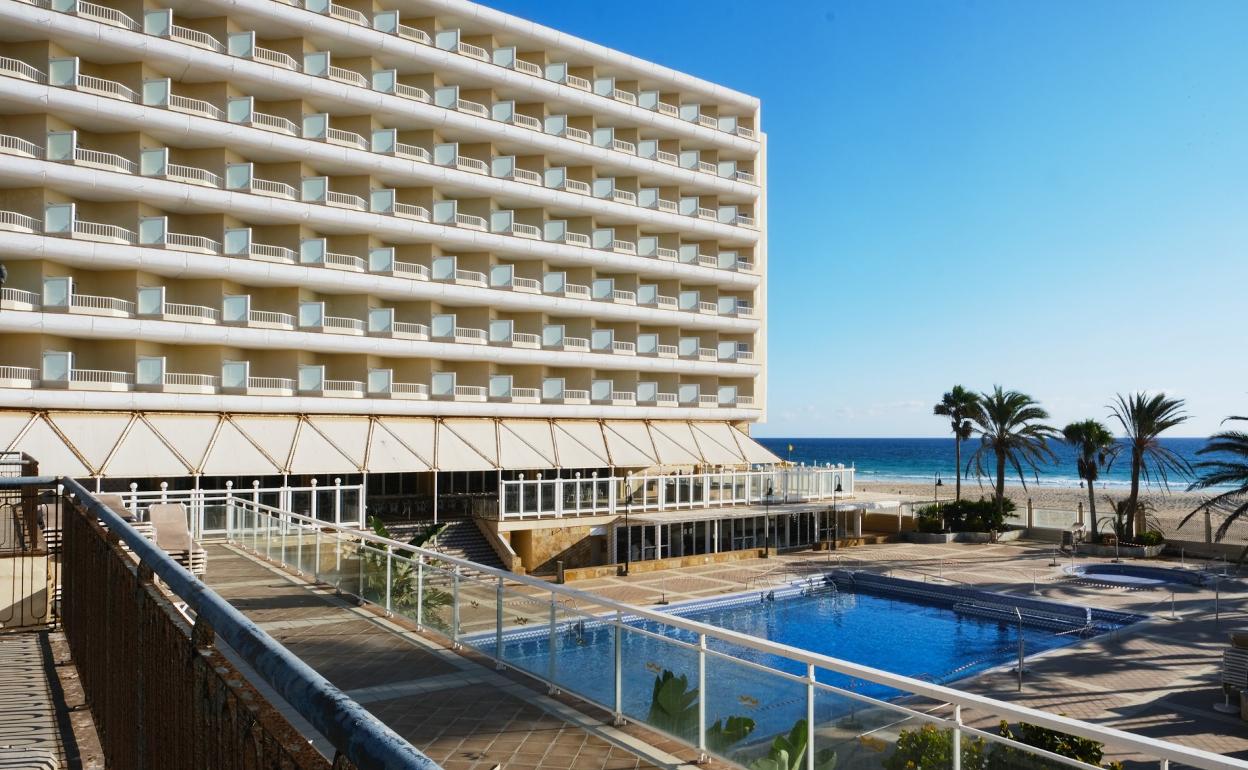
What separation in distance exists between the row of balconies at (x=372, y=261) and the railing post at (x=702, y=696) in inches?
1218

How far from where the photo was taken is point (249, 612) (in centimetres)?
1427

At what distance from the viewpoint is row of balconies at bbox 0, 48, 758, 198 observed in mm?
30969

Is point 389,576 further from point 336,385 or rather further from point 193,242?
point 336,385

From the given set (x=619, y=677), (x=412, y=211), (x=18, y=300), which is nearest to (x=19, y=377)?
(x=18, y=300)

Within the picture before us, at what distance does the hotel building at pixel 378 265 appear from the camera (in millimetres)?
30953

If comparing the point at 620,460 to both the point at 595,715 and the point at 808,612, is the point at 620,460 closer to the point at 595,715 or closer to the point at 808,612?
the point at 808,612

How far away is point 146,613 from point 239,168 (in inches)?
1351

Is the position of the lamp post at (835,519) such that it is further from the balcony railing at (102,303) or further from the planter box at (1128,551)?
the balcony railing at (102,303)

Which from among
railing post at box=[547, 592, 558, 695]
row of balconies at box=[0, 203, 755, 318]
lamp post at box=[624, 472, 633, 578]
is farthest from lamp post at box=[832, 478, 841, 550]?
railing post at box=[547, 592, 558, 695]

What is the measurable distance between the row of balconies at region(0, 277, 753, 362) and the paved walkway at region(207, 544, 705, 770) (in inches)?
785

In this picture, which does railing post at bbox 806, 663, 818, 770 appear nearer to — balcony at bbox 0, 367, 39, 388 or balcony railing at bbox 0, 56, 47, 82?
balcony at bbox 0, 367, 39, 388

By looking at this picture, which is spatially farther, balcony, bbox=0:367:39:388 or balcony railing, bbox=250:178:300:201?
balcony railing, bbox=250:178:300:201

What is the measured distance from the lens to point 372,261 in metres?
38.1

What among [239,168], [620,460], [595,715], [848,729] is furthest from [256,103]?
[848,729]
